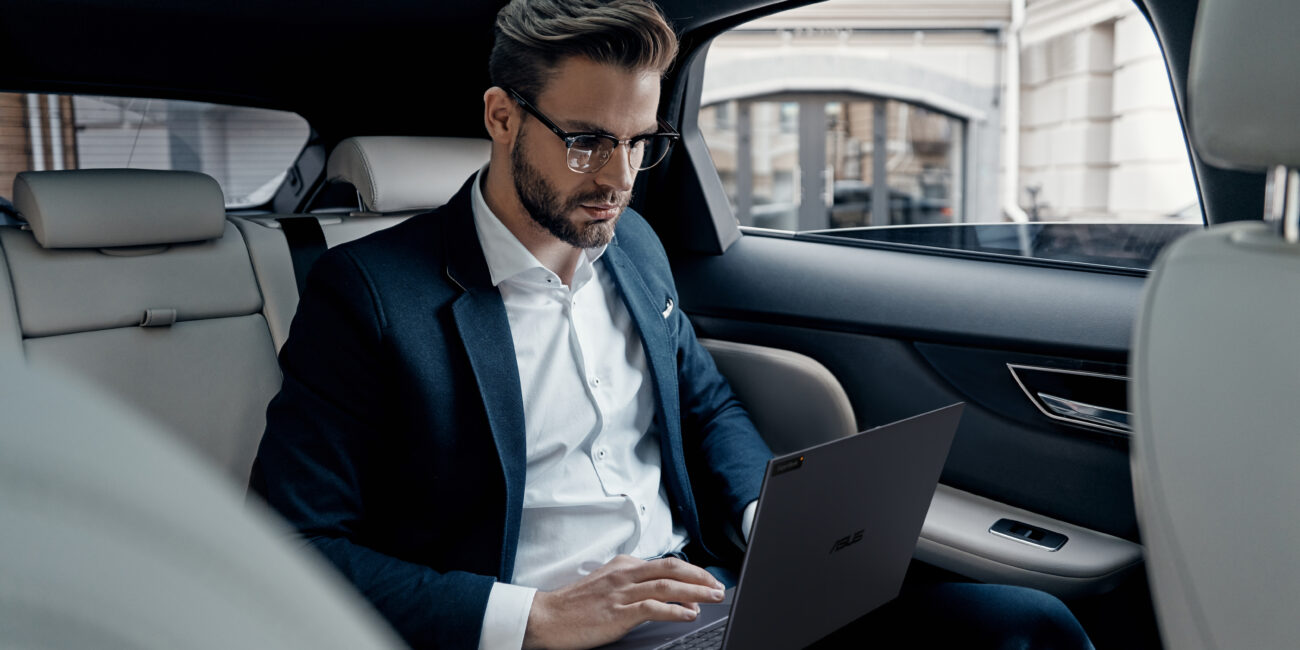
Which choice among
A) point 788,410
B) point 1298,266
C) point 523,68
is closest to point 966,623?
point 788,410

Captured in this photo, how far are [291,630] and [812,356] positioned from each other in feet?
5.55

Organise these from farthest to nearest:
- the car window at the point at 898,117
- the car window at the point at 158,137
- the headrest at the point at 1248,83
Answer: the car window at the point at 898,117
the car window at the point at 158,137
the headrest at the point at 1248,83

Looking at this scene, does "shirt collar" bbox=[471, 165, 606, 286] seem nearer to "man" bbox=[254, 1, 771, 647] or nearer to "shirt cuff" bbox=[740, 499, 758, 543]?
"man" bbox=[254, 1, 771, 647]

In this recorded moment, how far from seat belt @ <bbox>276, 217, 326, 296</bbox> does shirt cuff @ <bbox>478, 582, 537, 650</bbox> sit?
2.87 feet

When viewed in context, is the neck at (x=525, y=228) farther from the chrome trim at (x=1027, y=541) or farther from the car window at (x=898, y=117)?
the car window at (x=898, y=117)

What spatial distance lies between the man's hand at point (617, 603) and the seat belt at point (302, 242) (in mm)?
903

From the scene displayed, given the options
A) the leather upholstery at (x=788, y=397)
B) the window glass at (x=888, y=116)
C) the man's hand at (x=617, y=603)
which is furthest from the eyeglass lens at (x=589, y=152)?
the window glass at (x=888, y=116)

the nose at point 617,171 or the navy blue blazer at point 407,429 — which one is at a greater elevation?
the nose at point 617,171

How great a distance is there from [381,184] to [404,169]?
5 cm

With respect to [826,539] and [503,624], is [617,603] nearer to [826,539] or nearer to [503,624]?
[503,624]

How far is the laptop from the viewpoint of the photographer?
104cm

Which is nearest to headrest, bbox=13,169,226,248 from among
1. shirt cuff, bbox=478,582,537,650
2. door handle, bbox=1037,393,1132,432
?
shirt cuff, bbox=478,582,537,650

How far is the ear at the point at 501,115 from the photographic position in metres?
1.41

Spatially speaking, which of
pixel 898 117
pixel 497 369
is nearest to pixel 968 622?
pixel 497 369
